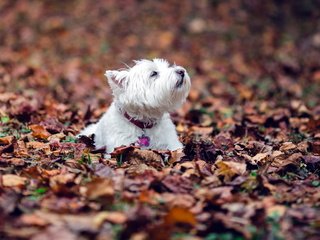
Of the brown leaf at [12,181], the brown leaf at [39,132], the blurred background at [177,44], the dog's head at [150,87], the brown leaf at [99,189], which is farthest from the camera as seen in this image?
the blurred background at [177,44]

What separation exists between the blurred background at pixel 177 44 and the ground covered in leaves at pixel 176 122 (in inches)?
1.3

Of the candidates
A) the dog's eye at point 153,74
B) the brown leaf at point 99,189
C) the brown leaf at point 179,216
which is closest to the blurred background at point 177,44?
the dog's eye at point 153,74

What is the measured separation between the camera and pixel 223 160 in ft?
15.9

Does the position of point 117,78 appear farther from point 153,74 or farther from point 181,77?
point 181,77

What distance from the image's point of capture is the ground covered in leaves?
3.47 meters

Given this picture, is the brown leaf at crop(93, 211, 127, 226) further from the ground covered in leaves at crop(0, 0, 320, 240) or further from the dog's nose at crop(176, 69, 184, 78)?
the dog's nose at crop(176, 69, 184, 78)

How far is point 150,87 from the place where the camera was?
17.7 feet

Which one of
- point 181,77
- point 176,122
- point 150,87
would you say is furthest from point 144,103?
point 176,122

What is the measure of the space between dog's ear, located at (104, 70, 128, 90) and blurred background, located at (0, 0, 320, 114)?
3656mm

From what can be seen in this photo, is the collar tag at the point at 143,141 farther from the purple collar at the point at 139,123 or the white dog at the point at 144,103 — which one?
the purple collar at the point at 139,123

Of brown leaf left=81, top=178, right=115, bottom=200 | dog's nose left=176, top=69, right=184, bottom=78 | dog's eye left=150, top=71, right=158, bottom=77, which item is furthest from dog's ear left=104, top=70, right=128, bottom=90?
brown leaf left=81, top=178, right=115, bottom=200

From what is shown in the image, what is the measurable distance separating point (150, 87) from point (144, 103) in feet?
0.51

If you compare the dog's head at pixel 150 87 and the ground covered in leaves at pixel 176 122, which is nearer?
the ground covered in leaves at pixel 176 122

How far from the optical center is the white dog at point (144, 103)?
536 cm
